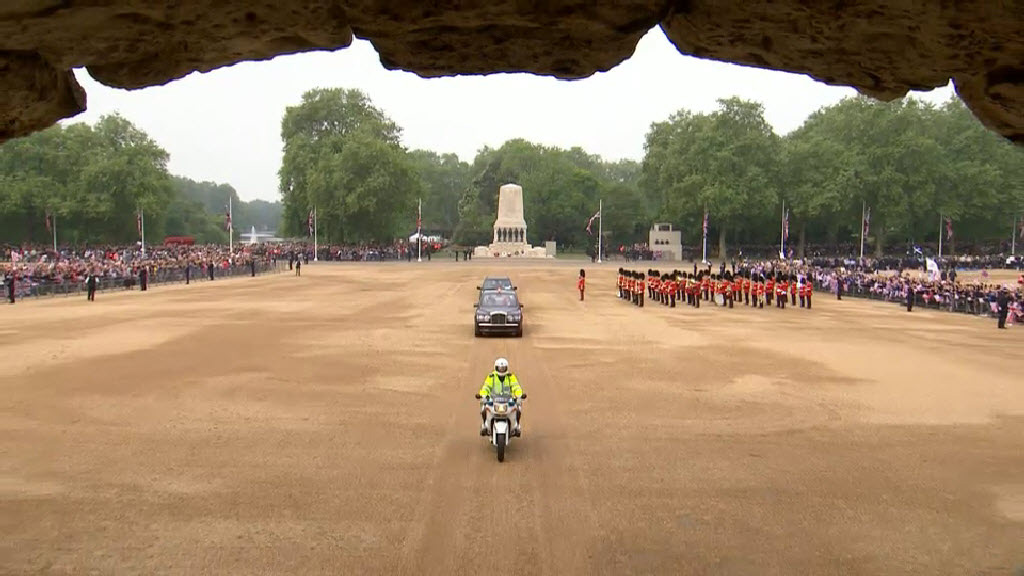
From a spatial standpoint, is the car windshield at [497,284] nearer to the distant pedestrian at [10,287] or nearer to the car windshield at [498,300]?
the car windshield at [498,300]

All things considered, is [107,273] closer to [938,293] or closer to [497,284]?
[497,284]

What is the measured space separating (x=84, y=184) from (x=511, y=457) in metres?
88.5

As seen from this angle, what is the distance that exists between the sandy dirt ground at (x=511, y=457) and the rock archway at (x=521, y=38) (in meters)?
4.46

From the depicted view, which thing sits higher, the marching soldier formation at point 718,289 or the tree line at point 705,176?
the tree line at point 705,176

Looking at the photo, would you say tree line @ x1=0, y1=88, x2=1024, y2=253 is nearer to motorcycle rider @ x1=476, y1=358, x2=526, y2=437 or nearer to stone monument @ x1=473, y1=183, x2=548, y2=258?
stone monument @ x1=473, y1=183, x2=548, y2=258

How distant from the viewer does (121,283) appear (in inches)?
1706

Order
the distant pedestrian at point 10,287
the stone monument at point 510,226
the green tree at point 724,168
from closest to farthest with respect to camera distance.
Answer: the distant pedestrian at point 10,287
the green tree at point 724,168
the stone monument at point 510,226

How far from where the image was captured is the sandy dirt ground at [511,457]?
24.7 ft

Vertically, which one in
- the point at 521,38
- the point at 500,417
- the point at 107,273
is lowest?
the point at 500,417

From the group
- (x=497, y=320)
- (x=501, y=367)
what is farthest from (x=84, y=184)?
(x=501, y=367)

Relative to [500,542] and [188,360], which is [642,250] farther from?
[500,542]

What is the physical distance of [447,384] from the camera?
1622 cm

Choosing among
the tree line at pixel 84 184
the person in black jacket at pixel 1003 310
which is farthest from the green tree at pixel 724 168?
the tree line at pixel 84 184

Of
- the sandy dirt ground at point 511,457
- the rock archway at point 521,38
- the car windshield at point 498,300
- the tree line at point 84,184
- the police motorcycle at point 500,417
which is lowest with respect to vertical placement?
the sandy dirt ground at point 511,457
